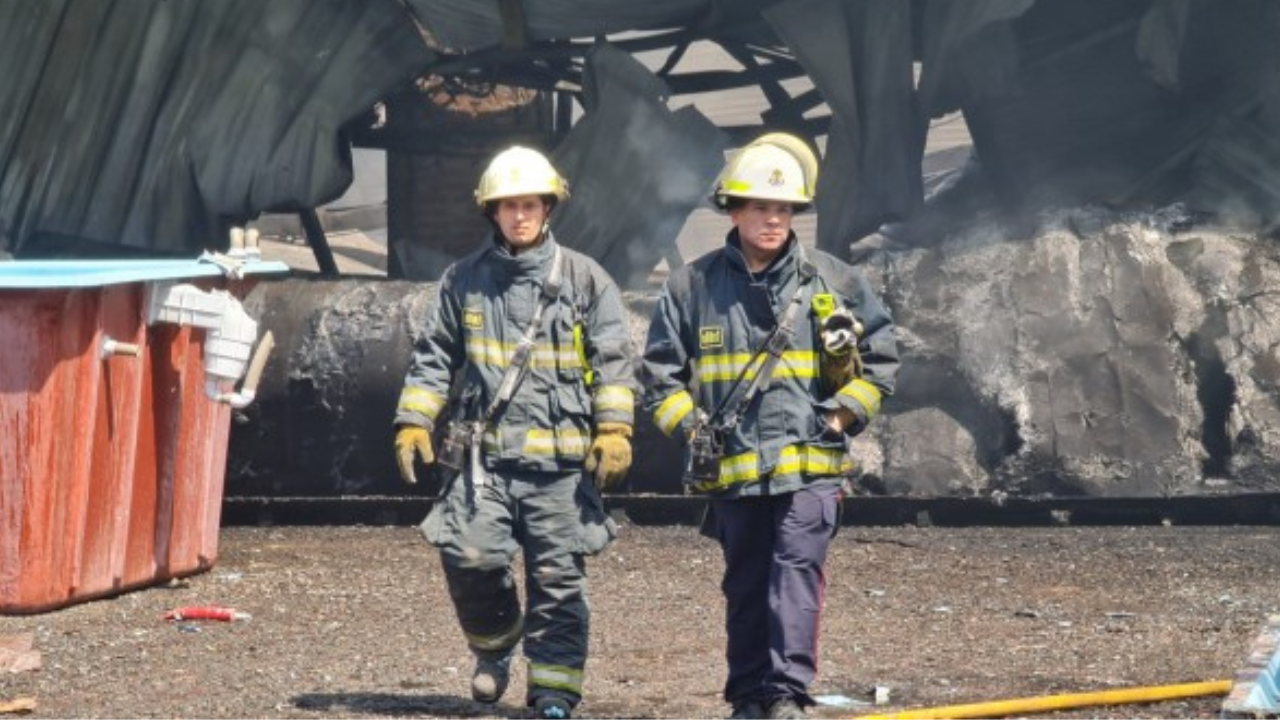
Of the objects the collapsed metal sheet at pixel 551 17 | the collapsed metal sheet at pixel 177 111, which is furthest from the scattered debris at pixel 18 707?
the collapsed metal sheet at pixel 551 17

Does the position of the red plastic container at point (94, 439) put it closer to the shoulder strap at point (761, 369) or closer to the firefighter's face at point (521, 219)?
the firefighter's face at point (521, 219)

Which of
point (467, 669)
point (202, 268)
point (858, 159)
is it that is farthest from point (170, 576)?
point (858, 159)

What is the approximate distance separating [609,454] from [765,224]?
29.2 inches

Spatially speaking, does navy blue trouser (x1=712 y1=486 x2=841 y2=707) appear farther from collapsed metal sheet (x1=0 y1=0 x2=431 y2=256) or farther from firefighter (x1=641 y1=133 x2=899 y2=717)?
collapsed metal sheet (x1=0 y1=0 x2=431 y2=256)

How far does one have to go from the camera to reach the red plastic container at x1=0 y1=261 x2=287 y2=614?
27.2ft

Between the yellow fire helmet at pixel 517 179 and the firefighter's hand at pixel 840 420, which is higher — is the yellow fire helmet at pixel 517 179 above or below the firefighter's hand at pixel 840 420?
above

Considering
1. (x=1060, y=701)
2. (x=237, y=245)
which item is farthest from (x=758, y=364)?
(x=237, y=245)

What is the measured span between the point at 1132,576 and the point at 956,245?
2.98 m

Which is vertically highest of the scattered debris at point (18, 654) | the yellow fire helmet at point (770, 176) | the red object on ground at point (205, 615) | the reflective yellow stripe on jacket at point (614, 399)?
the yellow fire helmet at point (770, 176)

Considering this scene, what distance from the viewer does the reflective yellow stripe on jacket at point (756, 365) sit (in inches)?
248

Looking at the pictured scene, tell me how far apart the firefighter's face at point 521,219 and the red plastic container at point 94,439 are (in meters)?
2.06

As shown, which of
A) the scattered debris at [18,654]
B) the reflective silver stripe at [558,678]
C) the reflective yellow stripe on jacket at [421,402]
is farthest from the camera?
the scattered debris at [18,654]

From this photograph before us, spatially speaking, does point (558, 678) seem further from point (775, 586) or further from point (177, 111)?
point (177, 111)

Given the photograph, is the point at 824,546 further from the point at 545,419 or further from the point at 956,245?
the point at 956,245
